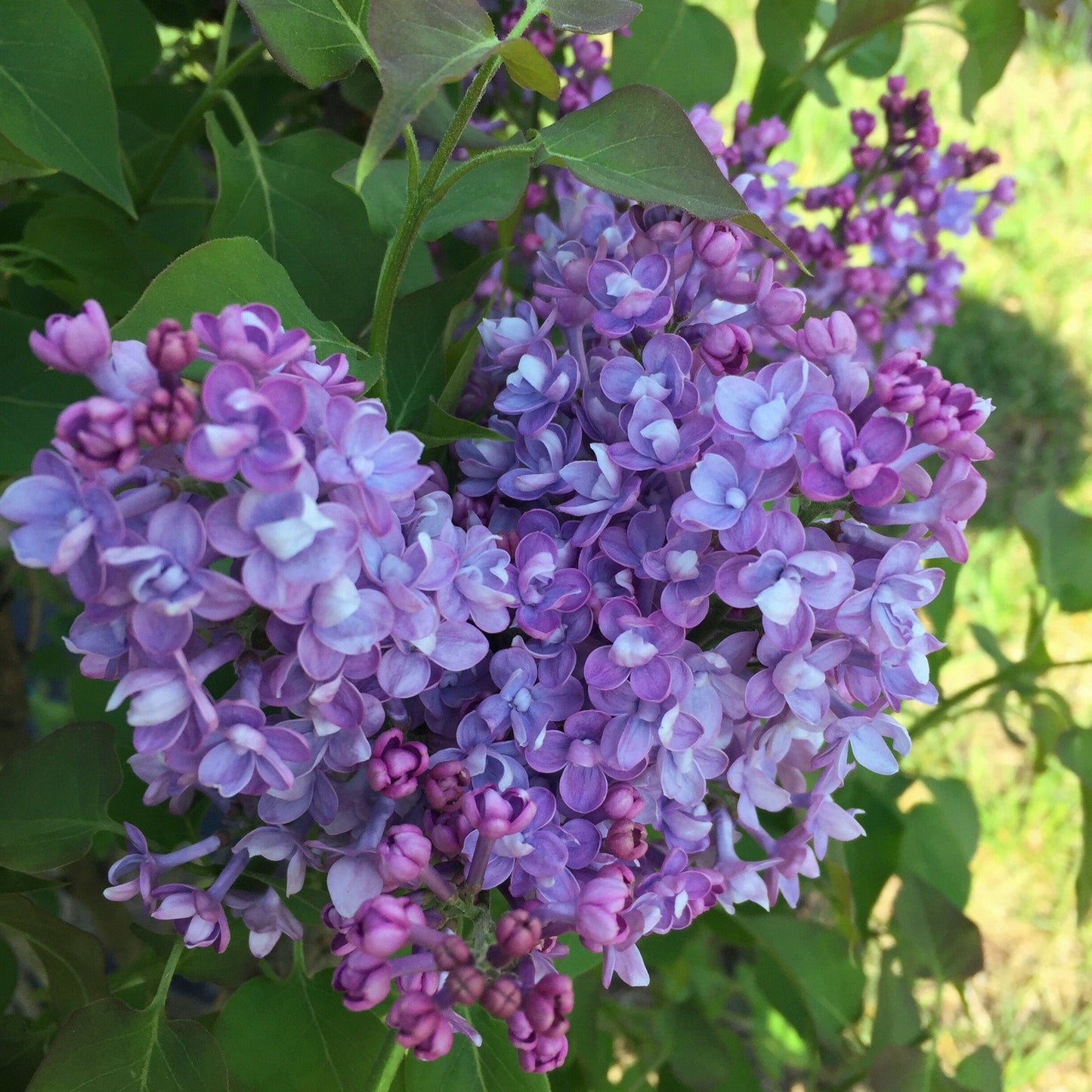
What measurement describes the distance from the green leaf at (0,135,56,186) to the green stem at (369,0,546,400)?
176 mm

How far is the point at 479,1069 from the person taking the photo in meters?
0.46

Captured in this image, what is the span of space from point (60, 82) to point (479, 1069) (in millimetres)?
485

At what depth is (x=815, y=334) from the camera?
15.8 inches

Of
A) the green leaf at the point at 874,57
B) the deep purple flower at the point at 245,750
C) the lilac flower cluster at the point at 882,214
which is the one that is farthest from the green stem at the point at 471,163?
the green leaf at the point at 874,57

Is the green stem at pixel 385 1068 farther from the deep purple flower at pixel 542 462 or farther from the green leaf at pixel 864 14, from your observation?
the green leaf at pixel 864 14

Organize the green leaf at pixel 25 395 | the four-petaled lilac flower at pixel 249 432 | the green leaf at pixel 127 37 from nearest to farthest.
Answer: the four-petaled lilac flower at pixel 249 432 → the green leaf at pixel 25 395 → the green leaf at pixel 127 37

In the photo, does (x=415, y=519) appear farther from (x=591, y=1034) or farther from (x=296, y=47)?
(x=591, y=1034)

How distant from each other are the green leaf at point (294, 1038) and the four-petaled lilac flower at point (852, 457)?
0.33 meters

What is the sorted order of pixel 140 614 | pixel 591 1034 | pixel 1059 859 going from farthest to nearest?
1. pixel 1059 859
2. pixel 591 1034
3. pixel 140 614

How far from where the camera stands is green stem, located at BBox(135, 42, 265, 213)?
1.90 feet

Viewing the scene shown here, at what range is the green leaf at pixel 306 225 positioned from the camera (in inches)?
19.9

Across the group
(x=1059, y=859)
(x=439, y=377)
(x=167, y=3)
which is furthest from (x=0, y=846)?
(x=1059, y=859)

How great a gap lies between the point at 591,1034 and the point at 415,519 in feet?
1.78

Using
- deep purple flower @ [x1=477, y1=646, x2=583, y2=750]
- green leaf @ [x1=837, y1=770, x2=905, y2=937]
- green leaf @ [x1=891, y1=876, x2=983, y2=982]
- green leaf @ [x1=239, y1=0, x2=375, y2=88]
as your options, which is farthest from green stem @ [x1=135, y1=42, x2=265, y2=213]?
green leaf @ [x1=891, y1=876, x2=983, y2=982]
